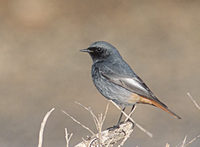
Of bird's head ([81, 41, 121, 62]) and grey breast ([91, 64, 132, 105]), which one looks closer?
grey breast ([91, 64, 132, 105])

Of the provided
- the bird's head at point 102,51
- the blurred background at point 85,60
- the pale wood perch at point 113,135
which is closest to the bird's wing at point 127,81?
the bird's head at point 102,51

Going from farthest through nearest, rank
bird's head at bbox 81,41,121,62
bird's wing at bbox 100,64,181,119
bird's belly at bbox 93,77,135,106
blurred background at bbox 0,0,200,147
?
blurred background at bbox 0,0,200,147 < bird's head at bbox 81,41,121,62 < bird's belly at bbox 93,77,135,106 < bird's wing at bbox 100,64,181,119

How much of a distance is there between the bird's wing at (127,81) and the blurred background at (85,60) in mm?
4467

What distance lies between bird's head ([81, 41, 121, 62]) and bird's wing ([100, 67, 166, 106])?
238 mm

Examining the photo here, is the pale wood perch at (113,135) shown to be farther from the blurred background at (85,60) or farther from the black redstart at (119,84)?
the blurred background at (85,60)

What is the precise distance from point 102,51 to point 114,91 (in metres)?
0.56

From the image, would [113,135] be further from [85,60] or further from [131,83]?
[85,60]

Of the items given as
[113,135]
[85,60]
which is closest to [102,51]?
[113,135]

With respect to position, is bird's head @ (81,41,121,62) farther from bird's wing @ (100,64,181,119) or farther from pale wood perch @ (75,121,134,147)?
pale wood perch @ (75,121,134,147)

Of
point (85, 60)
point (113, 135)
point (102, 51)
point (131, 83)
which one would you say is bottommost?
point (113, 135)

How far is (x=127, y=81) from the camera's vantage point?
23.8ft

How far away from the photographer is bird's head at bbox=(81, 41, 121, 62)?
24.6 ft

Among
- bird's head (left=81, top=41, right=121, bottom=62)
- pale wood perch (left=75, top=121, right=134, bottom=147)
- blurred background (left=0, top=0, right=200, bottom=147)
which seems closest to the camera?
pale wood perch (left=75, top=121, right=134, bottom=147)

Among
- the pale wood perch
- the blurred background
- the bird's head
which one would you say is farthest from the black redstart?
the blurred background
